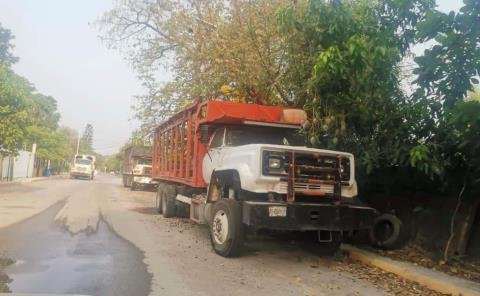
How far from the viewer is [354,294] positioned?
21.3 ft

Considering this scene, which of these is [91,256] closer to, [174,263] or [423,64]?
[174,263]

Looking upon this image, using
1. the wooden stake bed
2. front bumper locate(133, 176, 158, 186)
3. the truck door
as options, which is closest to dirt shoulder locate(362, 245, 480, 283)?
the wooden stake bed

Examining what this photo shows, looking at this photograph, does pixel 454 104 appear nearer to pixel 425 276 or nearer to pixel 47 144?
pixel 425 276

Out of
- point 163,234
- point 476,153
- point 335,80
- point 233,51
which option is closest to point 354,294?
point 476,153

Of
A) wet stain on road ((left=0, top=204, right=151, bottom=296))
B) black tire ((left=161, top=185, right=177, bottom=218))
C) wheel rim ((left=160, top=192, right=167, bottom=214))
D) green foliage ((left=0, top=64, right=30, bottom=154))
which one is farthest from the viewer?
green foliage ((left=0, top=64, right=30, bottom=154))

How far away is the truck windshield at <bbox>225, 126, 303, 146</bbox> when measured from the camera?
32.5ft

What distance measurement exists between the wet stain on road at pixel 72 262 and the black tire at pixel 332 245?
3.36 metres

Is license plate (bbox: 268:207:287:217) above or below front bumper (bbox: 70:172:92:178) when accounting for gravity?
below

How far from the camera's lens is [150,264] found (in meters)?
7.49

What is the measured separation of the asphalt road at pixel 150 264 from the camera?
20.4ft

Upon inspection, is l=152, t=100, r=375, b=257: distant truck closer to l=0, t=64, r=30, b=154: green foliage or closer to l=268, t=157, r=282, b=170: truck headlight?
l=268, t=157, r=282, b=170: truck headlight

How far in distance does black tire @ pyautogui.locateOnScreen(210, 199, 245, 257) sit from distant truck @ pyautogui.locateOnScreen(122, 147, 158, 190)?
68.8 feet

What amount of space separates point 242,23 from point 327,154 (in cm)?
683

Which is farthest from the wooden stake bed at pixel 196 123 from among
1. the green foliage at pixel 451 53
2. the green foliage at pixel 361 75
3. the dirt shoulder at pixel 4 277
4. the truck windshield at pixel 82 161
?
the truck windshield at pixel 82 161
